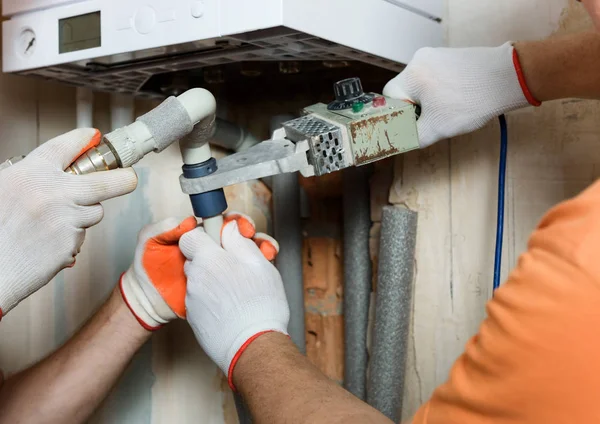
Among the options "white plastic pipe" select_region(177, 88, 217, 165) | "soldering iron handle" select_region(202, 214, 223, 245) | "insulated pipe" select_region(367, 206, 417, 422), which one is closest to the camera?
"white plastic pipe" select_region(177, 88, 217, 165)

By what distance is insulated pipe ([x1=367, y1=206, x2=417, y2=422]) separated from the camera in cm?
109

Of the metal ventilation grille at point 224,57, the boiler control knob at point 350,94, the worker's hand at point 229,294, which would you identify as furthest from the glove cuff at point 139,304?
the boiler control knob at point 350,94

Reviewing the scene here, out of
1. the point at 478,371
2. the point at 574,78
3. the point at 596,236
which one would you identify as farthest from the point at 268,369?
the point at 574,78

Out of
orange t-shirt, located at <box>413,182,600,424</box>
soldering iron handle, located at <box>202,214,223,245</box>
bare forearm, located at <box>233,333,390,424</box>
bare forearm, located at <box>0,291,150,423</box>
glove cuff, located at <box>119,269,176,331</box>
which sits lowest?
bare forearm, located at <box>0,291,150,423</box>

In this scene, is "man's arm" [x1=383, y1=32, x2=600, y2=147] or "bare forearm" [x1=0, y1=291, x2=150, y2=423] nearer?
"man's arm" [x1=383, y1=32, x2=600, y2=147]

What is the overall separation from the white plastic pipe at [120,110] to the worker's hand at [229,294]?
38 centimetres

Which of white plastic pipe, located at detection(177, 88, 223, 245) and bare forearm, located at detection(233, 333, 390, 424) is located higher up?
white plastic pipe, located at detection(177, 88, 223, 245)

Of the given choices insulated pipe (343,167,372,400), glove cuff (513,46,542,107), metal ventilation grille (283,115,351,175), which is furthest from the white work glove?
insulated pipe (343,167,372,400)

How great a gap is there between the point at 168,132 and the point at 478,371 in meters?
0.51

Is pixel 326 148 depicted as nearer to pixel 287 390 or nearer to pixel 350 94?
pixel 350 94

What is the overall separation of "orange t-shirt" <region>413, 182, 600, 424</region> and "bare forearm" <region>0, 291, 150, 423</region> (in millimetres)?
745

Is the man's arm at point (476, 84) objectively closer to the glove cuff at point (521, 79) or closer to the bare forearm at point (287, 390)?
the glove cuff at point (521, 79)

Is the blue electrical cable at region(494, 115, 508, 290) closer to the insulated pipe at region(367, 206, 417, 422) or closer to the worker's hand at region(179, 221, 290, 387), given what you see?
the insulated pipe at region(367, 206, 417, 422)

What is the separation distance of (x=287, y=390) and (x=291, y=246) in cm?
47
